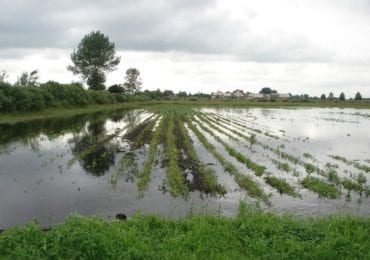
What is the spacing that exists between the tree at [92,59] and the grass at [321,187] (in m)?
81.7

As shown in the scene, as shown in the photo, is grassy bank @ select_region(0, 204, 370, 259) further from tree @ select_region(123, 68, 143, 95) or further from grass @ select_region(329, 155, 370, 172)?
tree @ select_region(123, 68, 143, 95)

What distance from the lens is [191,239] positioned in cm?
735

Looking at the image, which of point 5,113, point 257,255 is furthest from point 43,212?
point 5,113

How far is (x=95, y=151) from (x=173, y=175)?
720cm

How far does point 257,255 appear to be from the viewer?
274 inches

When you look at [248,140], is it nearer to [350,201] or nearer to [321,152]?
[321,152]

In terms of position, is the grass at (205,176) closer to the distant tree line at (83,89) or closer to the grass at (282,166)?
the grass at (282,166)

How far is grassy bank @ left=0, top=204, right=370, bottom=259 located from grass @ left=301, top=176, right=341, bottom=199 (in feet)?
12.6

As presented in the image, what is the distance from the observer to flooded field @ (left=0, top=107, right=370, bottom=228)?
1099cm

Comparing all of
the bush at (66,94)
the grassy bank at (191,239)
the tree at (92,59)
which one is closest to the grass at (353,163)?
the grassy bank at (191,239)

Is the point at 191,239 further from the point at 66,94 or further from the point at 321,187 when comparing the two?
the point at 66,94

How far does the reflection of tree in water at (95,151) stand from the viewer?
16.4m

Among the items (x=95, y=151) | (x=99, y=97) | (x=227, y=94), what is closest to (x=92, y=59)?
(x=99, y=97)

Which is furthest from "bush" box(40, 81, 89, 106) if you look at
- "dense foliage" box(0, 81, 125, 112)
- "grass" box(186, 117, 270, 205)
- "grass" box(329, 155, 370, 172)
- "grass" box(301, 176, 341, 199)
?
"grass" box(301, 176, 341, 199)
